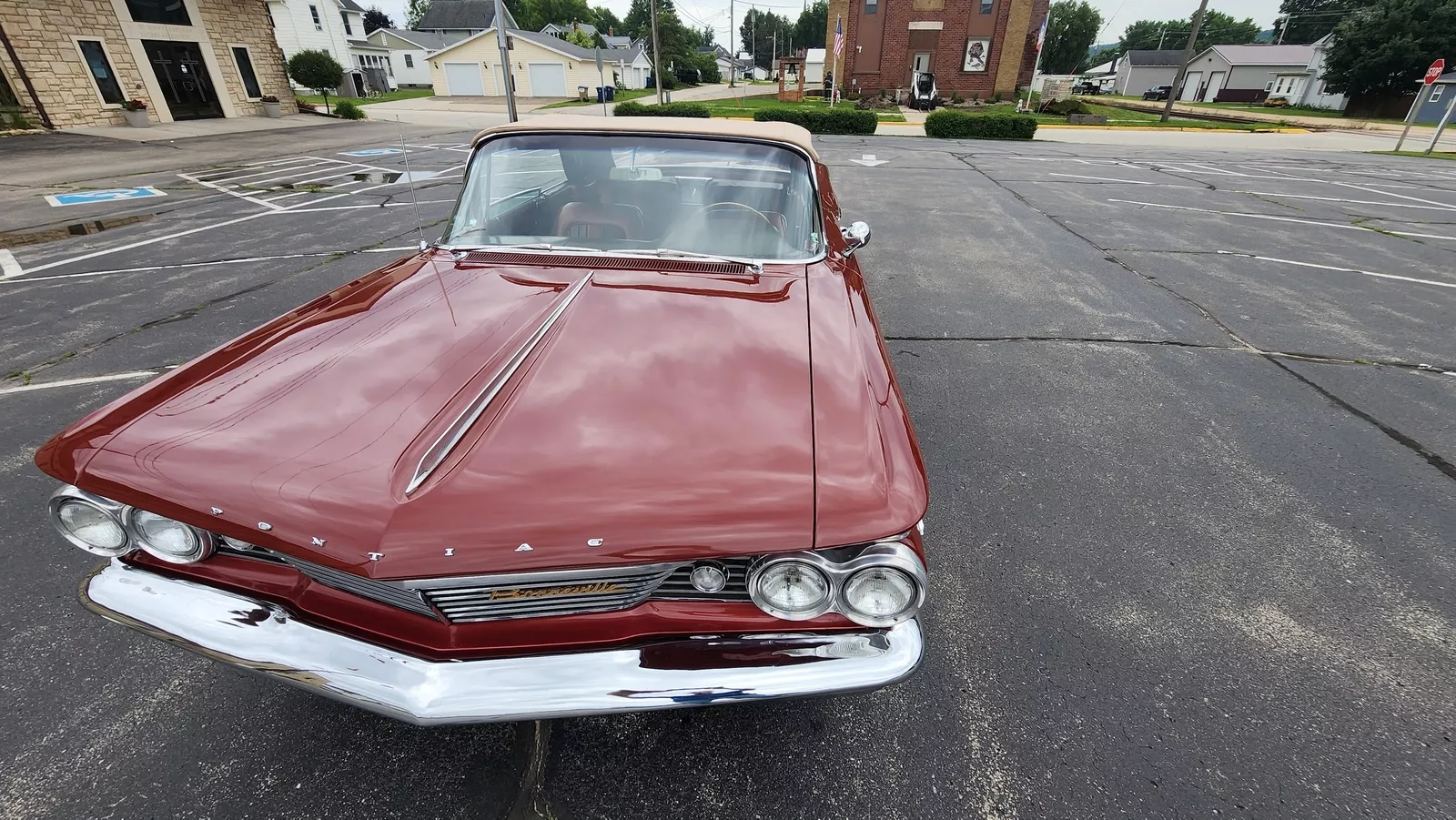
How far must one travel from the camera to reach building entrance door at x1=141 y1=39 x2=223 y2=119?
802 inches

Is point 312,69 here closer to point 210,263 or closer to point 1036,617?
point 210,263

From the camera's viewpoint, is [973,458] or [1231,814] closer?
[1231,814]

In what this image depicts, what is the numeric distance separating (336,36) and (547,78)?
52.1 feet

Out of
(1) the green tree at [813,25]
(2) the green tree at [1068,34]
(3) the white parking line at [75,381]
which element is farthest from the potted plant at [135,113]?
(1) the green tree at [813,25]

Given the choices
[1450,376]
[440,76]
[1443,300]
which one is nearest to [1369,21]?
[1443,300]

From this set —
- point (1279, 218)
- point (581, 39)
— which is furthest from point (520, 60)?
point (1279, 218)

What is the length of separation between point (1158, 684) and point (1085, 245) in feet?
23.0

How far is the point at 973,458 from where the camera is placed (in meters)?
3.29

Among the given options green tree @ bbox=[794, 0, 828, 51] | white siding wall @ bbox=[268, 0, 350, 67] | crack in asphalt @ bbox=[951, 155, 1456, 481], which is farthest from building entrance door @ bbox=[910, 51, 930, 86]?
green tree @ bbox=[794, 0, 828, 51]

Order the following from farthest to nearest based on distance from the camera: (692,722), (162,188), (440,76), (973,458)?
(440,76), (162,188), (973,458), (692,722)

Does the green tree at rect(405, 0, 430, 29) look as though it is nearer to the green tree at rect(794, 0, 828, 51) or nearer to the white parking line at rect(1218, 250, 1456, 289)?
the green tree at rect(794, 0, 828, 51)

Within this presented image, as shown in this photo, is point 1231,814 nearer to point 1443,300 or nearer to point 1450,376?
point 1450,376

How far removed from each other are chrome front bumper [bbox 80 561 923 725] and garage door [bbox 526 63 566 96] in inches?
1925

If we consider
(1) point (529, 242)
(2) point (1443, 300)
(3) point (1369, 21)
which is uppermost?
(3) point (1369, 21)
